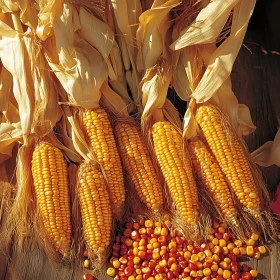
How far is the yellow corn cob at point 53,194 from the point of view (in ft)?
7.26

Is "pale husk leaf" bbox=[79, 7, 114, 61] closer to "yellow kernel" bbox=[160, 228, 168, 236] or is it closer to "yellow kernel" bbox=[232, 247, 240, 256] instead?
"yellow kernel" bbox=[160, 228, 168, 236]

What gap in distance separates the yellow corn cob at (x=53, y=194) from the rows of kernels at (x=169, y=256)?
269 millimetres

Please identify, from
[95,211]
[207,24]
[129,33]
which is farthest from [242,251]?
[129,33]

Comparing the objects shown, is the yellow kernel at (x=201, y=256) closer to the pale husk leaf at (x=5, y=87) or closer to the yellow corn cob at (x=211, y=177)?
the yellow corn cob at (x=211, y=177)

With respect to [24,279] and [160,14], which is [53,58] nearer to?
[160,14]

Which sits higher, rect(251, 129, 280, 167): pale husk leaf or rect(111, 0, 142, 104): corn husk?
rect(111, 0, 142, 104): corn husk

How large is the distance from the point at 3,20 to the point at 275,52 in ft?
5.24

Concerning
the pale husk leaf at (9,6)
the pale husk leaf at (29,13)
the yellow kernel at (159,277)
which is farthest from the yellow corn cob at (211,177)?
the pale husk leaf at (9,6)

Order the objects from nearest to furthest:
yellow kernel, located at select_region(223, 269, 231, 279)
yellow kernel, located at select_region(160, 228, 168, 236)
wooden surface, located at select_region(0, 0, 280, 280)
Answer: yellow kernel, located at select_region(223, 269, 231, 279)
yellow kernel, located at select_region(160, 228, 168, 236)
wooden surface, located at select_region(0, 0, 280, 280)

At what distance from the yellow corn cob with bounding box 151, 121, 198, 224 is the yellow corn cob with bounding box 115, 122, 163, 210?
0.20 ft

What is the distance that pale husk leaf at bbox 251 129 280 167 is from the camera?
241 cm

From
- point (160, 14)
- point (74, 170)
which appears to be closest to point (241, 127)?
point (160, 14)

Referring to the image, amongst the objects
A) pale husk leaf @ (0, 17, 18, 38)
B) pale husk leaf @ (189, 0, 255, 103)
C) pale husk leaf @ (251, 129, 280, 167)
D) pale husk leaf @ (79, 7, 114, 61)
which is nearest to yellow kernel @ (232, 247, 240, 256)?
pale husk leaf @ (251, 129, 280, 167)

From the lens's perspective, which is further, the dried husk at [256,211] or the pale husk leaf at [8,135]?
the pale husk leaf at [8,135]
